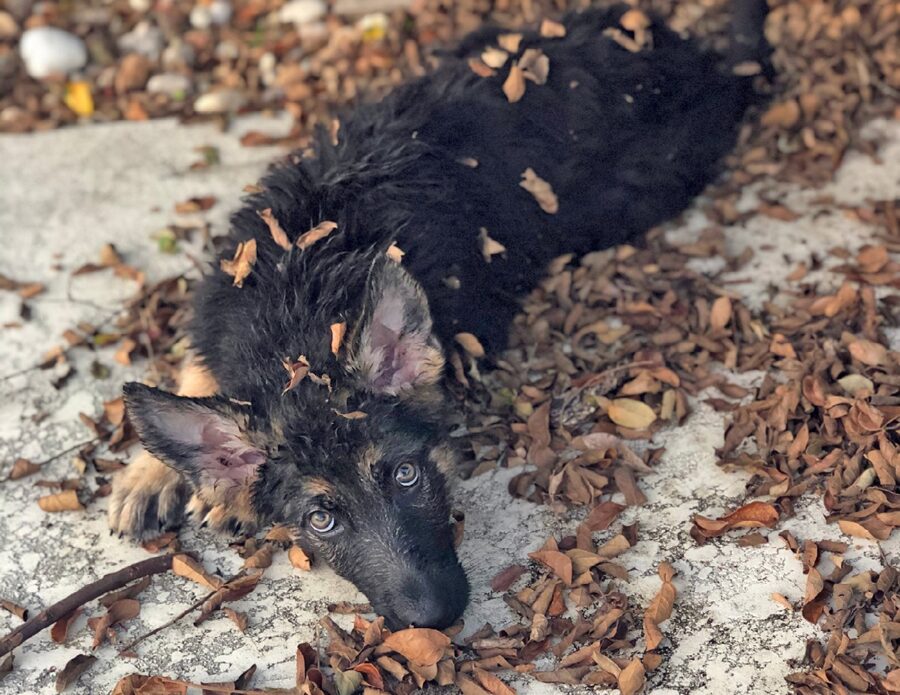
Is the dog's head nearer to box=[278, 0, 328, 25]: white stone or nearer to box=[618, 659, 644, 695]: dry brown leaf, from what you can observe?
box=[618, 659, 644, 695]: dry brown leaf

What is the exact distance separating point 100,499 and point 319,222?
163 centimetres

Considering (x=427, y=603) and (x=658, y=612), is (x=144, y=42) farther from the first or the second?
(x=658, y=612)

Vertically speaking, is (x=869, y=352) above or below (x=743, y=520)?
above

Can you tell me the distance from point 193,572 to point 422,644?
112cm

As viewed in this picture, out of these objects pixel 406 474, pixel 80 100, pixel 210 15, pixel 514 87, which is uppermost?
pixel 514 87

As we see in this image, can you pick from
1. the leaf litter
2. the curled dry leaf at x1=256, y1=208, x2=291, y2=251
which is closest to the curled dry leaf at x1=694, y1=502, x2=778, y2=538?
the leaf litter

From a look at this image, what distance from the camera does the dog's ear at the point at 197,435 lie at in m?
3.74

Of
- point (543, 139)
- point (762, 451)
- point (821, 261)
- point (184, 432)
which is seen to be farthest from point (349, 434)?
point (821, 261)

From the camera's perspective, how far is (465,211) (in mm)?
5078

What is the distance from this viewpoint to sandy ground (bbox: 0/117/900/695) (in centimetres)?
390

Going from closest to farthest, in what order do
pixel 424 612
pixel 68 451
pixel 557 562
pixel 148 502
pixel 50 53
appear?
pixel 424 612 → pixel 557 562 → pixel 148 502 → pixel 68 451 → pixel 50 53

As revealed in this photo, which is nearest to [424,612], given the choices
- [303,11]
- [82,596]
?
[82,596]

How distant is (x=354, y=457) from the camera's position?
390 cm

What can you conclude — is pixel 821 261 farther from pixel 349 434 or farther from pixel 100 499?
pixel 100 499
